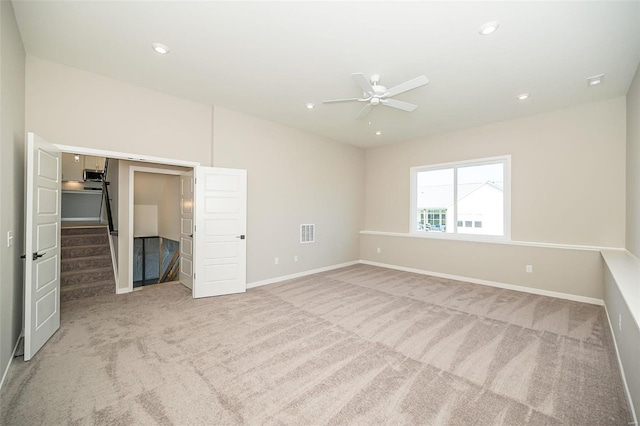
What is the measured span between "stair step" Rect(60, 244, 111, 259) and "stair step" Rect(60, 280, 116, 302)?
70 cm

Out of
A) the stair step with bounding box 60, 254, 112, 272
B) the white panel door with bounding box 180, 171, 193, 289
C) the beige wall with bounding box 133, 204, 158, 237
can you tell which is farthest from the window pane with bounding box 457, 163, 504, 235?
the beige wall with bounding box 133, 204, 158, 237

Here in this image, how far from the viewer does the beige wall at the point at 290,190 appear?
4777 mm

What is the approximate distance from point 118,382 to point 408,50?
4.05 m

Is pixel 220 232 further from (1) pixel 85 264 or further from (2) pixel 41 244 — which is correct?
(1) pixel 85 264

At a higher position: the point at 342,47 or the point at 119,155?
the point at 342,47

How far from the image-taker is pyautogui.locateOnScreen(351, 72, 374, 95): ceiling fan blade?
8.90 feet

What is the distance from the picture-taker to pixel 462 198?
18.0ft

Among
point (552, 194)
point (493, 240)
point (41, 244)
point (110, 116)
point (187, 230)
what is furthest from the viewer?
point (493, 240)

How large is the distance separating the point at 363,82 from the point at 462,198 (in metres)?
3.79

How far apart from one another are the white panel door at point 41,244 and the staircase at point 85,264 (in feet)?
4.37

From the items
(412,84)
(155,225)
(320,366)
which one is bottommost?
(320,366)

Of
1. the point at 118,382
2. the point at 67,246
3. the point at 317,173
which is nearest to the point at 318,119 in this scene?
the point at 317,173

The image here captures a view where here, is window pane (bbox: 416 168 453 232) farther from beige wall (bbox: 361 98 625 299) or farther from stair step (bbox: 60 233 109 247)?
stair step (bbox: 60 233 109 247)

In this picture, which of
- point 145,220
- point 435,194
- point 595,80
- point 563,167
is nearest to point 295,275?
point 435,194
